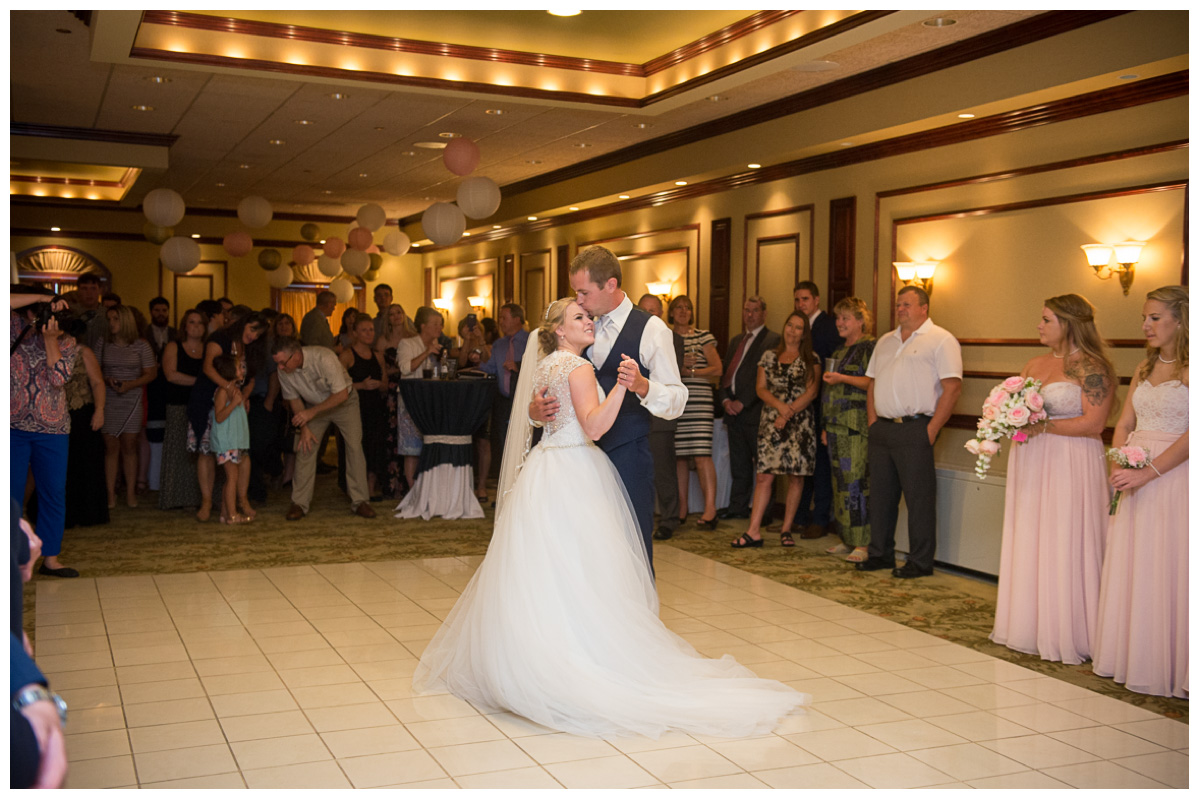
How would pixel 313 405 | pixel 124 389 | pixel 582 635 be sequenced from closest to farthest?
1. pixel 582 635
2. pixel 313 405
3. pixel 124 389

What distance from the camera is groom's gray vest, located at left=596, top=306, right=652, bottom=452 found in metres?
4.25

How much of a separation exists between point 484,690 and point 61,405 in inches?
124

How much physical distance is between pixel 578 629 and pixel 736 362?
4826 millimetres

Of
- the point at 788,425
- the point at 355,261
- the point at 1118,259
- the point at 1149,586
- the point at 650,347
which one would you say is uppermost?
the point at 355,261

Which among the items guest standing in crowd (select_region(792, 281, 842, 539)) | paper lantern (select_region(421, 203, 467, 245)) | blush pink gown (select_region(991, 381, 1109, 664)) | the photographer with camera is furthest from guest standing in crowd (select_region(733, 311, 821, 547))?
the photographer with camera

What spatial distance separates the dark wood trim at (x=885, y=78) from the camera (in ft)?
19.6

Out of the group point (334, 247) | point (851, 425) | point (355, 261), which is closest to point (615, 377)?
point (851, 425)

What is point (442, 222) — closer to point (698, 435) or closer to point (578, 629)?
point (698, 435)

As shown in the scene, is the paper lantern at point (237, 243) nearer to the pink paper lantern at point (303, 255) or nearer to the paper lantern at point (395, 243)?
the pink paper lantern at point (303, 255)

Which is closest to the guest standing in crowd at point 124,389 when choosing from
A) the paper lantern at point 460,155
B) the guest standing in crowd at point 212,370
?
the guest standing in crowd at point 212,370

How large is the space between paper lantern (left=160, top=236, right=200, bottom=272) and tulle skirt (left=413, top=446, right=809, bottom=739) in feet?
30.1

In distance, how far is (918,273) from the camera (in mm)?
7387

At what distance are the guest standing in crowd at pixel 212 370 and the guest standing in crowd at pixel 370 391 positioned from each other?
4.11 feet

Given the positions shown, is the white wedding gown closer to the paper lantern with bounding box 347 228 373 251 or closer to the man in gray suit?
the man in gray suit
